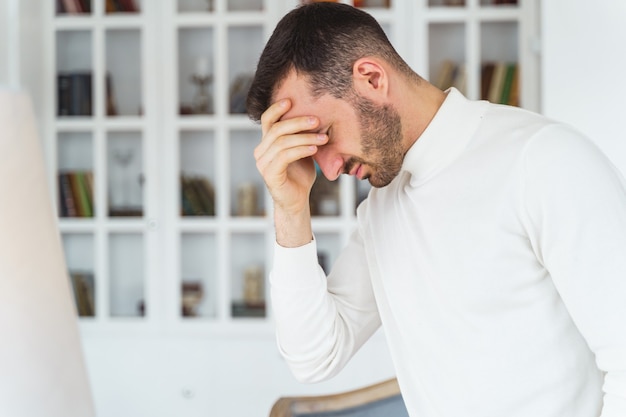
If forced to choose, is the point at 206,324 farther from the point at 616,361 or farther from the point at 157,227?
the point at 616,361

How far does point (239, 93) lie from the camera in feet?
11.2

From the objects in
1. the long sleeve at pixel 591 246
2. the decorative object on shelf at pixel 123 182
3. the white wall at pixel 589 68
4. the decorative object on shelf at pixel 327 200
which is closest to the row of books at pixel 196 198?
the decorative object on shelf at pixel 123 182

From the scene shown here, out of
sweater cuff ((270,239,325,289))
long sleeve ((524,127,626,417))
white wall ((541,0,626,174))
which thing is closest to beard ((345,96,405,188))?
sweater cuff ((270,239,325,289))

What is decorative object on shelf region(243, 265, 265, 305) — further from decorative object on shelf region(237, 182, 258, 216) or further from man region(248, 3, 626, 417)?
man region(248, 3, 626, 417)

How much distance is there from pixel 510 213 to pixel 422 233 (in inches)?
7.5

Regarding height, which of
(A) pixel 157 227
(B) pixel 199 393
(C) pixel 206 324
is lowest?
(B) pixel 199 393

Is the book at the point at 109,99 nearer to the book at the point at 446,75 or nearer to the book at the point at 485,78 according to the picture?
the book at the point at 446,75

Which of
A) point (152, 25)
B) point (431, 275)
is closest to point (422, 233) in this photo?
point (431, 275)

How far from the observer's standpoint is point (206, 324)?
3.35 metres

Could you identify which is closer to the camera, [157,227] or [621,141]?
[621,141]

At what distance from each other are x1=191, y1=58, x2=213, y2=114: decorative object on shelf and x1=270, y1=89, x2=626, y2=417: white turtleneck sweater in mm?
2210

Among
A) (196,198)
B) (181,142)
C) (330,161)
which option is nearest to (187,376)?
(196,198)

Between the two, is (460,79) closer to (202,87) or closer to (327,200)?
(327,200)

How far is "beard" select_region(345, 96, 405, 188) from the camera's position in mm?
1162
